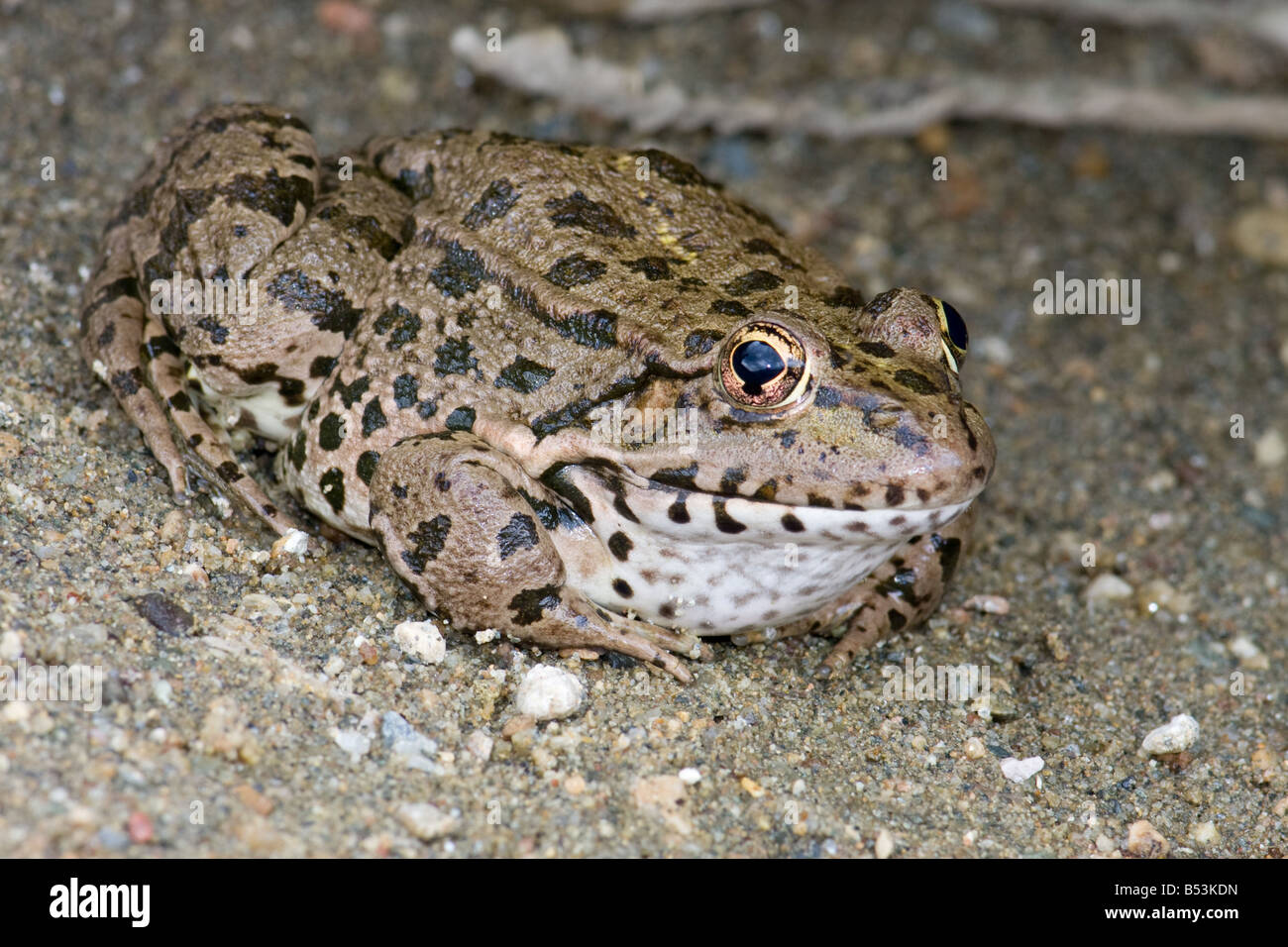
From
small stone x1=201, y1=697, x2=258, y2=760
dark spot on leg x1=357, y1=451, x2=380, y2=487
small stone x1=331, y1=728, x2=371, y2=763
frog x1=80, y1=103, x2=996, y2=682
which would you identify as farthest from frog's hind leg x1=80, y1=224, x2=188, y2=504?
small stone x1=331, y1=728, x2=371, y2=763

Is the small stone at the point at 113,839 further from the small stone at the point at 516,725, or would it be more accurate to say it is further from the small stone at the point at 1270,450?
the small stone at the point at 1270,450

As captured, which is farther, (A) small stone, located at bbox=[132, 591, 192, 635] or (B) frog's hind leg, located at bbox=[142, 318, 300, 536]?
(B) frog's hind leg, located at bbox=[142, 318, 300, 536]

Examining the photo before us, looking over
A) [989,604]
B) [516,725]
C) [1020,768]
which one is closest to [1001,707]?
[1020,768]

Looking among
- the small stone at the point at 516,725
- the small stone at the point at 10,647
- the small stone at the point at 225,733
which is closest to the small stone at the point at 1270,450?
the small stone at the point at 516,725

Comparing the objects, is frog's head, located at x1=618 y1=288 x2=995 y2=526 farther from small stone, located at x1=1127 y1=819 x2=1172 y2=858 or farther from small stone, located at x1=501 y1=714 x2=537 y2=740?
small stone, located at x1=1127 y1=819 x2=1172 y2=858
